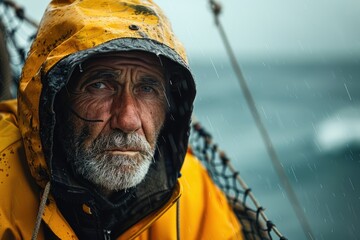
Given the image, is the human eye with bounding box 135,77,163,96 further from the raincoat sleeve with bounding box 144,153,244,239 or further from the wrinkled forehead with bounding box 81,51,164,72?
the raincoat sleeve with bounding box 144,153,244,239

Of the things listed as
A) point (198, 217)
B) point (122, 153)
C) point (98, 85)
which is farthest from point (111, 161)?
point (198, 217)

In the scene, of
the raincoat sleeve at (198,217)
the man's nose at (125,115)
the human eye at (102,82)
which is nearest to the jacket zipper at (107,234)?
the raincoat sleeve at (198,217)

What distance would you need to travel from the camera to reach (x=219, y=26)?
12.3 ft

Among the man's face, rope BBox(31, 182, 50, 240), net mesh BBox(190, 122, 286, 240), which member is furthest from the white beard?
net mesh BBox(190, 122, 286, 240)

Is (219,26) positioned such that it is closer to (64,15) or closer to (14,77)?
(64,15)

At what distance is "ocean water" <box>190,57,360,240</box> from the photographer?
18094 mm

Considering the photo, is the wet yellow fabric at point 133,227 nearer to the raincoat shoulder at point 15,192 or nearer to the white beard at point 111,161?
the raincoat shoulder at point 15,192

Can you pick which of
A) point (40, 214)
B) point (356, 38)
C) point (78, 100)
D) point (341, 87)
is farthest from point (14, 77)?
point (356, 38)

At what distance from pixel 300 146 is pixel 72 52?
21.8m

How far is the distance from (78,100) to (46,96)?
0.72ft

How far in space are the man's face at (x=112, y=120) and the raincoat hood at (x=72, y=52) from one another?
93 millimetres

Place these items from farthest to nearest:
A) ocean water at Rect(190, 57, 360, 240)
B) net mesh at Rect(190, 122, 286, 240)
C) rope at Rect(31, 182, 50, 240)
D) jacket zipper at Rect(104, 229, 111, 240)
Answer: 1. ocean water at Rect(190, 57, 360, 240)
2. net mesh at Rect(190, 122, 286, 240)
3. jacket zipper at Rect(104, 229, 111, 240)
4. rope at Rect(31, 182, 50, 240)

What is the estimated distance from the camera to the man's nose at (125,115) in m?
2.33

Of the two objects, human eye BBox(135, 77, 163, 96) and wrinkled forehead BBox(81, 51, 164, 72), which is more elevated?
wrinkled forehead BBox(81, 51, 164, 72)
